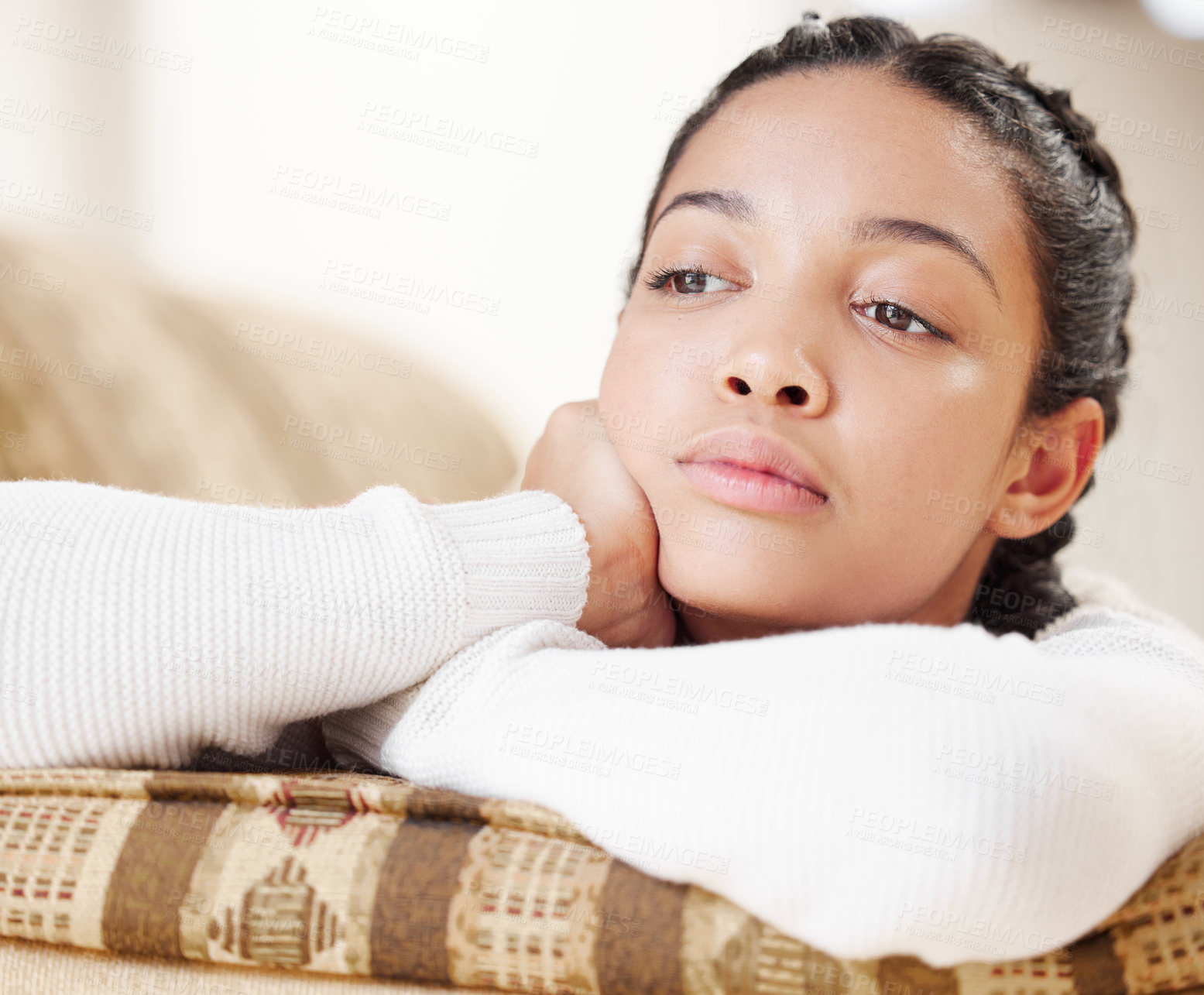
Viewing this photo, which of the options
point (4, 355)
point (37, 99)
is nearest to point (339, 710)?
point (4, 355)

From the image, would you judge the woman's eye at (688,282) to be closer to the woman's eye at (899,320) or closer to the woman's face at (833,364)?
the woman's face at (833,364)

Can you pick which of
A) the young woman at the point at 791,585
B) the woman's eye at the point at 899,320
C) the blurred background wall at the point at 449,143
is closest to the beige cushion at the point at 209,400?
the blurred background wall at the point at 449,143

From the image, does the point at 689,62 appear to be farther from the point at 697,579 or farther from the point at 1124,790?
the point at 1124,790

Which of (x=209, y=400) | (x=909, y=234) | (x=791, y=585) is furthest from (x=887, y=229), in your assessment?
(x=209, y=400)

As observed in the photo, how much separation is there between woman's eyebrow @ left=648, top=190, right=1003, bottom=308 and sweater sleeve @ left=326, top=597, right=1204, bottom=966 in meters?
0.31

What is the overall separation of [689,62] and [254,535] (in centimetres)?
151

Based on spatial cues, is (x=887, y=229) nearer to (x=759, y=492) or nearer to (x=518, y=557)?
(x=759, y=492)

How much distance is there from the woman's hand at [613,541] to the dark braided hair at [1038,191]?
22 cm

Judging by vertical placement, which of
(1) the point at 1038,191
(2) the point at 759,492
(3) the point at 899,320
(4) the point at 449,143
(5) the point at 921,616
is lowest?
(5) the point at 921,616

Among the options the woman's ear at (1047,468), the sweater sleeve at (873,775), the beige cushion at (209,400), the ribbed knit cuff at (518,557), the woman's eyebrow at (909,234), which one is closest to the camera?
the sweater sleeve at (873,775)

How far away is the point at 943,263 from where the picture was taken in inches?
27.5

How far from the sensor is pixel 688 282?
79 centimetres

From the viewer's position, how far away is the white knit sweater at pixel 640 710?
15.4 inches

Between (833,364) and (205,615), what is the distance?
16.4 inches
